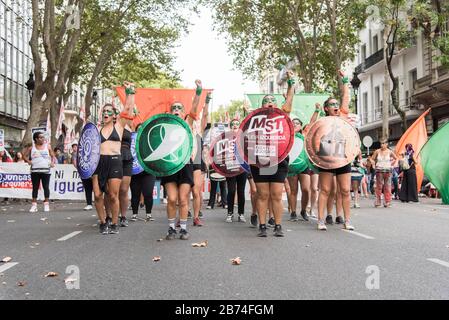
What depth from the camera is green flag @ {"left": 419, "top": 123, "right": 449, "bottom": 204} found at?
17314 mm

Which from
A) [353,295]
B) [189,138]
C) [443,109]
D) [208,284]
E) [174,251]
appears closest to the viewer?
[353,295]

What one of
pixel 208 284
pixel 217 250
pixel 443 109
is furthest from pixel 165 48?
pixel 208 284

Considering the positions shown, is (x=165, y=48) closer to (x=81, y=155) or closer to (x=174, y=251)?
(x=81, y=155)

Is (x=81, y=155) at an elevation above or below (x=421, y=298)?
above

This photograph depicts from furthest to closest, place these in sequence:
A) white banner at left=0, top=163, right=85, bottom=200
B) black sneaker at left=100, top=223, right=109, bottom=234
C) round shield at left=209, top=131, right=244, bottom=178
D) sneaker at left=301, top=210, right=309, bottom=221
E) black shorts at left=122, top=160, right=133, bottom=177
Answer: white banner at left=0, top=163, right=85, bottom=200 < sneaker at left=301, top=210, right=309, bottom=221 < round shield at left=209, top=131, right=244, bottom=178 < black shorts at left=122, top=160, right=133, bottom=177 < black sneaker at left=100, top=223, right=109, bottom=234

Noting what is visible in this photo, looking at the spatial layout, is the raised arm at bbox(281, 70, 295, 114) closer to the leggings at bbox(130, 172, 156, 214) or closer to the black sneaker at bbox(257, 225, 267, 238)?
the black sneaker at bbox(257, 225, 267, 238)

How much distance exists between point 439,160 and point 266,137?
9.60 metres

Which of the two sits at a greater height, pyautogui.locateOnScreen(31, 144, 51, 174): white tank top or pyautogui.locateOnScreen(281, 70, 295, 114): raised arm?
pyautogui.locateOnScreen(281, 70, 295, 114): raised arm

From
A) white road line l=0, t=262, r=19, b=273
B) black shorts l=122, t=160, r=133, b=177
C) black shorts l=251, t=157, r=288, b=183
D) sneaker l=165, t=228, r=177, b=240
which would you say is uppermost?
black shorts l=122, t=160, r=133, b=177

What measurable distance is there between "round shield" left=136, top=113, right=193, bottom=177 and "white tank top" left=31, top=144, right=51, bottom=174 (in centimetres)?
650

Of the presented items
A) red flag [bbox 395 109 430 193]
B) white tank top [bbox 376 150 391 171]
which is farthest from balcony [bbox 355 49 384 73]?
white tank top [bbox 376 150 391 171]

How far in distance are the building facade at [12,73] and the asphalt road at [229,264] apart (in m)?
35.1
